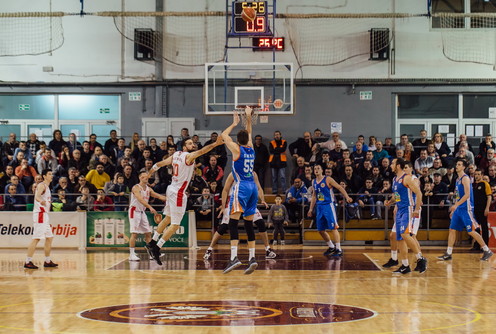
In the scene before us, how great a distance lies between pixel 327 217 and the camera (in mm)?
17297

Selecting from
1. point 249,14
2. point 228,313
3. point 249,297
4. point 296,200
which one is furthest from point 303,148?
point 228,313

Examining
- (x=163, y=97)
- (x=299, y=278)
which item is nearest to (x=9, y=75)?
(x=163, y=97)

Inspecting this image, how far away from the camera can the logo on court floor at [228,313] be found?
916 cm

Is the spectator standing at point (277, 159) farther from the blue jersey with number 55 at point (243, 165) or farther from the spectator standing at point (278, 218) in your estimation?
the blue jersey with number 55 at point (243, 165)

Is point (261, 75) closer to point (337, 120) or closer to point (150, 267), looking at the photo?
point (337, 120)

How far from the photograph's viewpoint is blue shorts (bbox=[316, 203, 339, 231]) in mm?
17266

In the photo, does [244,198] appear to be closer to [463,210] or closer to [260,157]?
[463,210]

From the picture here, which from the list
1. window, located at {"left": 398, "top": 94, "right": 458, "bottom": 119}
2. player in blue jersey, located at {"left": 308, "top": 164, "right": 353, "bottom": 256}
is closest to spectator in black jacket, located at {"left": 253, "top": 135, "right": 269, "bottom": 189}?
window, located at {"left": 398, "top": 94, "right": 458, "bottom": 119}

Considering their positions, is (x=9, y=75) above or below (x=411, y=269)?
above

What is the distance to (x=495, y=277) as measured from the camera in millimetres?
13727

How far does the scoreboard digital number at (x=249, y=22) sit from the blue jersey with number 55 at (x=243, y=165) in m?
9.67

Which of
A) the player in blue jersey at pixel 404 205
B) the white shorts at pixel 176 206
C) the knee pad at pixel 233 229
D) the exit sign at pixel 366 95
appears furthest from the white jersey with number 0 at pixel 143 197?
the exit sign at pixel 366 95

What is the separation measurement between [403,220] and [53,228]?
10045 mm

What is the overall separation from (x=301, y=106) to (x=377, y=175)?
582cm
